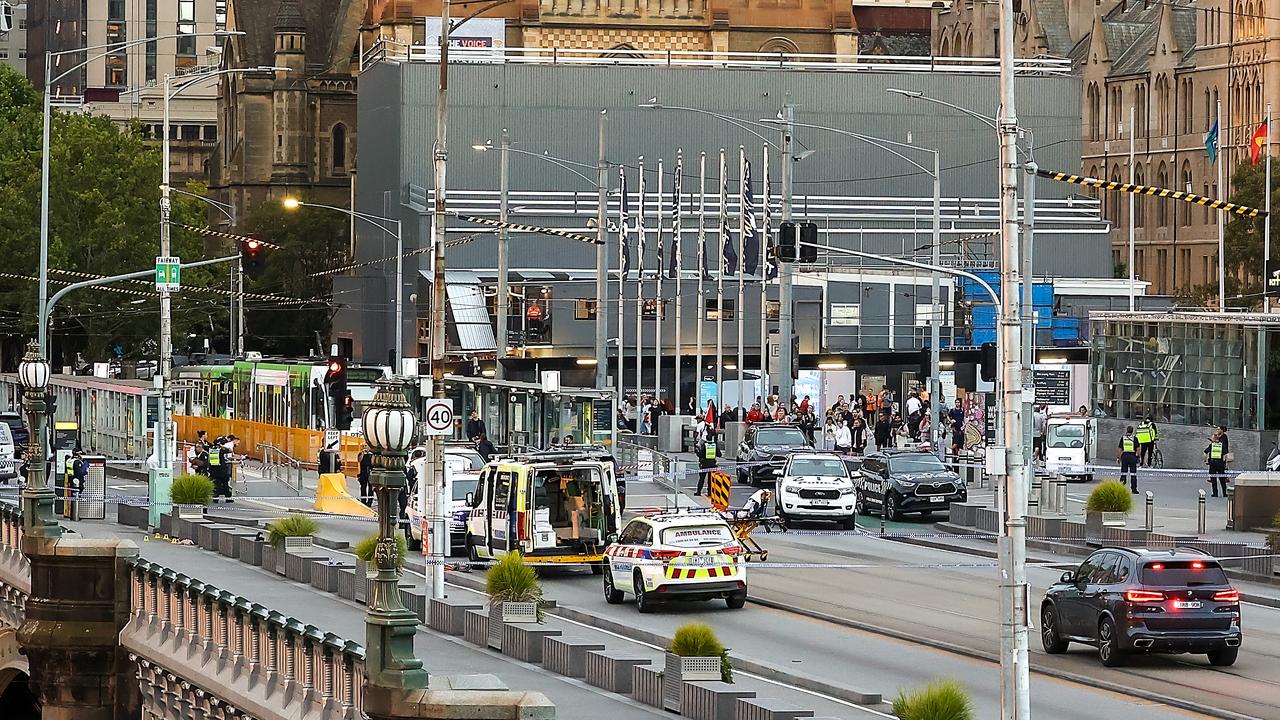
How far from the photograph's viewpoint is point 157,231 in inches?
4134

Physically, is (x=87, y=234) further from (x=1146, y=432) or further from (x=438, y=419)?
(x=438, y=419)

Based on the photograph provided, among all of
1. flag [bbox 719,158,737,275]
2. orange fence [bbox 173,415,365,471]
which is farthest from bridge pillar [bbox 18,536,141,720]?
flag [bbox 719,158,737,275]

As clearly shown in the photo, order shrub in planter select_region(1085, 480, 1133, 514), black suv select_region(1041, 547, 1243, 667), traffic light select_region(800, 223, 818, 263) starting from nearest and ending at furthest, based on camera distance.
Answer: black suv select_region(1041, 547, 1243, 667) → traffic light select_region(800, 223, 818, 263) → shrub in planter select_region(1085, 480, 1133, 514)

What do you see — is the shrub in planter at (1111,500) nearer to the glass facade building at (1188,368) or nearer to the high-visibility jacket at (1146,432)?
the high-visibility jacket at (1146,432)

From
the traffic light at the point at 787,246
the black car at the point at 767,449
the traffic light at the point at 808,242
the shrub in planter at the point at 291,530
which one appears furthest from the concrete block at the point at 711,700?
the black car at the point at 767,449

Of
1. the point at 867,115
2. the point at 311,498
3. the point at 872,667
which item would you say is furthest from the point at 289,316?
the point at 872,667

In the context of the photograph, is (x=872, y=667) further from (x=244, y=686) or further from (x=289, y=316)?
(x=289, y=316)

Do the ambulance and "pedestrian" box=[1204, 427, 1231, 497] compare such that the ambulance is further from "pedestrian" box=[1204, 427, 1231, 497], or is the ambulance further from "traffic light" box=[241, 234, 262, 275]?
"pedestrian" box=[1204, 427, 1231, 497]

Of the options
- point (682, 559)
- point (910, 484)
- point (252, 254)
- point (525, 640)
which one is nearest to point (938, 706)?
point (525, 640)

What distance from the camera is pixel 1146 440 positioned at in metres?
59.0

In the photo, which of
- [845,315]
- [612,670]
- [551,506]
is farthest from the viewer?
[845,315]

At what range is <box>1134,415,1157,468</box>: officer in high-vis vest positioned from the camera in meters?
58.3

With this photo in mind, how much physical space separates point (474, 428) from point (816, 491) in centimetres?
1379

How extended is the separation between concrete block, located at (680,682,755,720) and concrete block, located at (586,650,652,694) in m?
1.45
